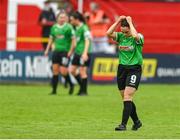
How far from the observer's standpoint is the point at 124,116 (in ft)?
44.3

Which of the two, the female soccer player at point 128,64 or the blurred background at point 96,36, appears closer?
the female soccer player at point 128,64

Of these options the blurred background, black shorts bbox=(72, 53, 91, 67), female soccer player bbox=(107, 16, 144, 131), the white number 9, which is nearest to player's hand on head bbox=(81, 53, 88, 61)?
black shorts bbox=(72, 53, 91, 67)

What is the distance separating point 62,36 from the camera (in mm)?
21719

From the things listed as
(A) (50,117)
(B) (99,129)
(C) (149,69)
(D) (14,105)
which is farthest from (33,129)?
(C) (149,69)

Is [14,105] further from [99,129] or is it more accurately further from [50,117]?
[99,129]

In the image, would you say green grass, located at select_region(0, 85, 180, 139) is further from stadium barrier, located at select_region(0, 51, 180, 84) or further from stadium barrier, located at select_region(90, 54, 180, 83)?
stadium barrier, located at select_region(90, 54, 180, 83)

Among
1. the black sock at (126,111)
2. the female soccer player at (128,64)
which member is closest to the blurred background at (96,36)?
the female soccer player at (128,64)

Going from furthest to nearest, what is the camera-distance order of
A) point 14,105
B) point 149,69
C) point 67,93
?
point 149,69
point 67,93
point 14,105

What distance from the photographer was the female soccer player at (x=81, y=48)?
21500 mm

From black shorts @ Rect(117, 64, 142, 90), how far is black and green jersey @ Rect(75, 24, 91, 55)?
25.4 ft

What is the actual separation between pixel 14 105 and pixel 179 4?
12.5 m

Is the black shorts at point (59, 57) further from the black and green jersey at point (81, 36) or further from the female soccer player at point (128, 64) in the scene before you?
the female soccer player at point (128, 64)

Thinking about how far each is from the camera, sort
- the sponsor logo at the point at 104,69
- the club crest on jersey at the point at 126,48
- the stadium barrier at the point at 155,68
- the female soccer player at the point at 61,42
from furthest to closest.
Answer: the stadium barrier at the point at 155,68 → the sponsor logo at the point at 104,69 → the female soccer player at the point at 61,42 → the club crest on jersey at the point at 126,48

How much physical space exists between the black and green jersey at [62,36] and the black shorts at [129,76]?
25.9 ft
